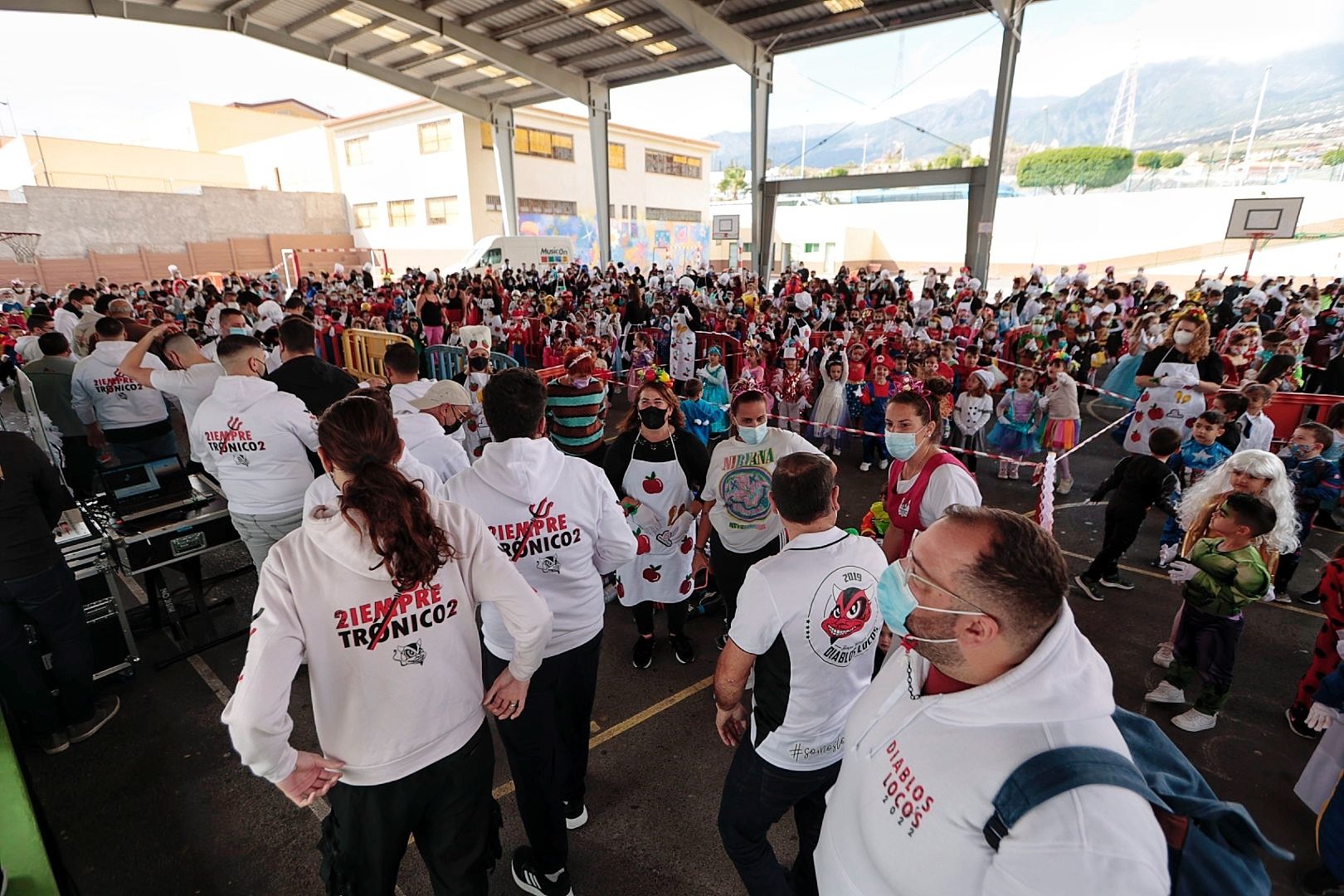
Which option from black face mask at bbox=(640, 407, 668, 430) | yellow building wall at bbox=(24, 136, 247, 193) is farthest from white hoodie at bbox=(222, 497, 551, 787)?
yellow building wall at bbox=(24, 136, 247, 193)

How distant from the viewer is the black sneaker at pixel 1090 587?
5.59 meters

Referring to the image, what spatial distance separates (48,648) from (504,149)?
3058 centimetres

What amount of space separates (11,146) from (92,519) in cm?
5183

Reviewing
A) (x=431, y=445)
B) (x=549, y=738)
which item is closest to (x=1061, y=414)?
(x=431, y=445)

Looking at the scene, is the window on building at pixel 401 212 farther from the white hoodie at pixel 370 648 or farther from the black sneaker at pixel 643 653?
the white hoodie at pixel 370 648

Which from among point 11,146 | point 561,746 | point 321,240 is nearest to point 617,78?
point 321,240

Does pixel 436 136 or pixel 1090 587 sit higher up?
pixel 436 136

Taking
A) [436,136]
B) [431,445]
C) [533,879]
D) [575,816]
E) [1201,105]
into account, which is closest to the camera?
[533,879]

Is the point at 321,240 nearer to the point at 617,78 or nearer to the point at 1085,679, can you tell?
the point at 617,78

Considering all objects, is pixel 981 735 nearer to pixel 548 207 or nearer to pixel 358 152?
pixel 548 207

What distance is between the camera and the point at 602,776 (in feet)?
12.2

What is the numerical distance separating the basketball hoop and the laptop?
103 feet

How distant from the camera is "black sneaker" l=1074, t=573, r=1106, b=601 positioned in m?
5.59

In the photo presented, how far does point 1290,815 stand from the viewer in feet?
11.4
